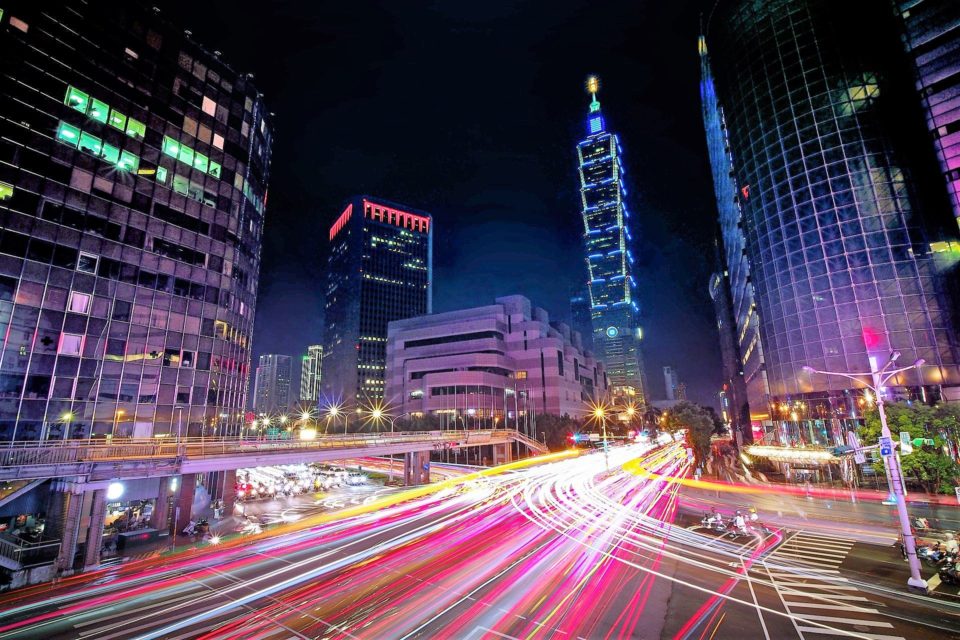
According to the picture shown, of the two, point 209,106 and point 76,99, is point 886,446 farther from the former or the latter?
point 209,106

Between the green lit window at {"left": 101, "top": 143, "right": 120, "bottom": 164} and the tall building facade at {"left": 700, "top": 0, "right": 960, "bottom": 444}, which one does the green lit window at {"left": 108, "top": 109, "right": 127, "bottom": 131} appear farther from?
the tall building facade at {"left": 700, "top": 0, "right": 960, "bottom": 444}

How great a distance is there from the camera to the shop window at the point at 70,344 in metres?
33.2

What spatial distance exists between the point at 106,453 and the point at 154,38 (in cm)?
4083

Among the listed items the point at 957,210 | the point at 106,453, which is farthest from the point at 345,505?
the point at 957,210

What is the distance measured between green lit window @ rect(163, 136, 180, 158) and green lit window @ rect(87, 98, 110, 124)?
447 centimetres

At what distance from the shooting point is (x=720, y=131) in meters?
91.0

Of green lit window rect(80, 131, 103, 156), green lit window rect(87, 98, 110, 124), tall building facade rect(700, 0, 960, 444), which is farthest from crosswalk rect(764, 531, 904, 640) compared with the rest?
green lit window rect(87, 98, 110, 124)

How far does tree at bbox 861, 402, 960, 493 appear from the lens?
3388 centimetres

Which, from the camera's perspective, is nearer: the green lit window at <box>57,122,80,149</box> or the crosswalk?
the crosswalk

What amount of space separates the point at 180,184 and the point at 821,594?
54.7 m

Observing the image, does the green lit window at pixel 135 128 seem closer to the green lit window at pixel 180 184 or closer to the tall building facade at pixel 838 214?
the green lit window at pixel 180 184

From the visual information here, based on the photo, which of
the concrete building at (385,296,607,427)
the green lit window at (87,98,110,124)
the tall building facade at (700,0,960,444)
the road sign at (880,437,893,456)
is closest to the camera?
the road sign at (880,437,893,456)

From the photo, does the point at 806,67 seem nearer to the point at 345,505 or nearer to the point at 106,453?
the point at 345,505

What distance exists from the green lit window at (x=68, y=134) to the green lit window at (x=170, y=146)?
Answer: 6427mm
